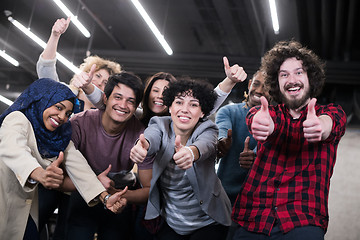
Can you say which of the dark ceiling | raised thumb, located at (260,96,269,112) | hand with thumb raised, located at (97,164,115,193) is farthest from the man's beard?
the dark ceiling

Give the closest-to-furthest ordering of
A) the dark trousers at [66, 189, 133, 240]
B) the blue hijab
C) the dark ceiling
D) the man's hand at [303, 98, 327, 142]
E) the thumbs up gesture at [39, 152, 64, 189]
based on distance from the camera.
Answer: the man's hand at [303, 98, 327, 142]
the thumbs up gesture at [39, 152, 64, 189]
the blue hijab
the dark trousers at [66, 189, 133, 240]
the dark ceiling

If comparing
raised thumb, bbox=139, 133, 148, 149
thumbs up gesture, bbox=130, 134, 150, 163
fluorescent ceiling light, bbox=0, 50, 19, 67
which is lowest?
thumbs up gesture, bbox=130, 134, 150, 163

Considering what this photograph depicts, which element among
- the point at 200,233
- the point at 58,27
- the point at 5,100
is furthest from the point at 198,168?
the point at 5,100

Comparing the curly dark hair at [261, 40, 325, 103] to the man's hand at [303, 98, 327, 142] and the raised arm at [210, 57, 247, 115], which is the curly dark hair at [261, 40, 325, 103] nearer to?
the raised arm at [210, 57, 247, 115]

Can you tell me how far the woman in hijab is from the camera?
226 cm

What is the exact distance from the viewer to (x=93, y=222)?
2768 mm

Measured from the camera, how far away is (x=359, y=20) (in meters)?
6.72

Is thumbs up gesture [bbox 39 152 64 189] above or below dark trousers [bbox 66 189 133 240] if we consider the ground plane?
above

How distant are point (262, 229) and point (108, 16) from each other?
7.04m

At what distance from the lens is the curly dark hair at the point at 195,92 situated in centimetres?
259

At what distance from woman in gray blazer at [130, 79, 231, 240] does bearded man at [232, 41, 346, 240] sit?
28 centimetres

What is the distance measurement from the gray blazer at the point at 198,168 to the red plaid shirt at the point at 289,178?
25cm

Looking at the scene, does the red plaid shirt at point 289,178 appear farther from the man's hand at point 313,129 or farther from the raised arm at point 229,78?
the raised arm at point 229,78

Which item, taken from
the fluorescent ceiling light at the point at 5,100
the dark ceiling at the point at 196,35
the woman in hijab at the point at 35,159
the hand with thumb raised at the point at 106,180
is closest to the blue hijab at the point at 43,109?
the woman in hijab at the point at 35,159
